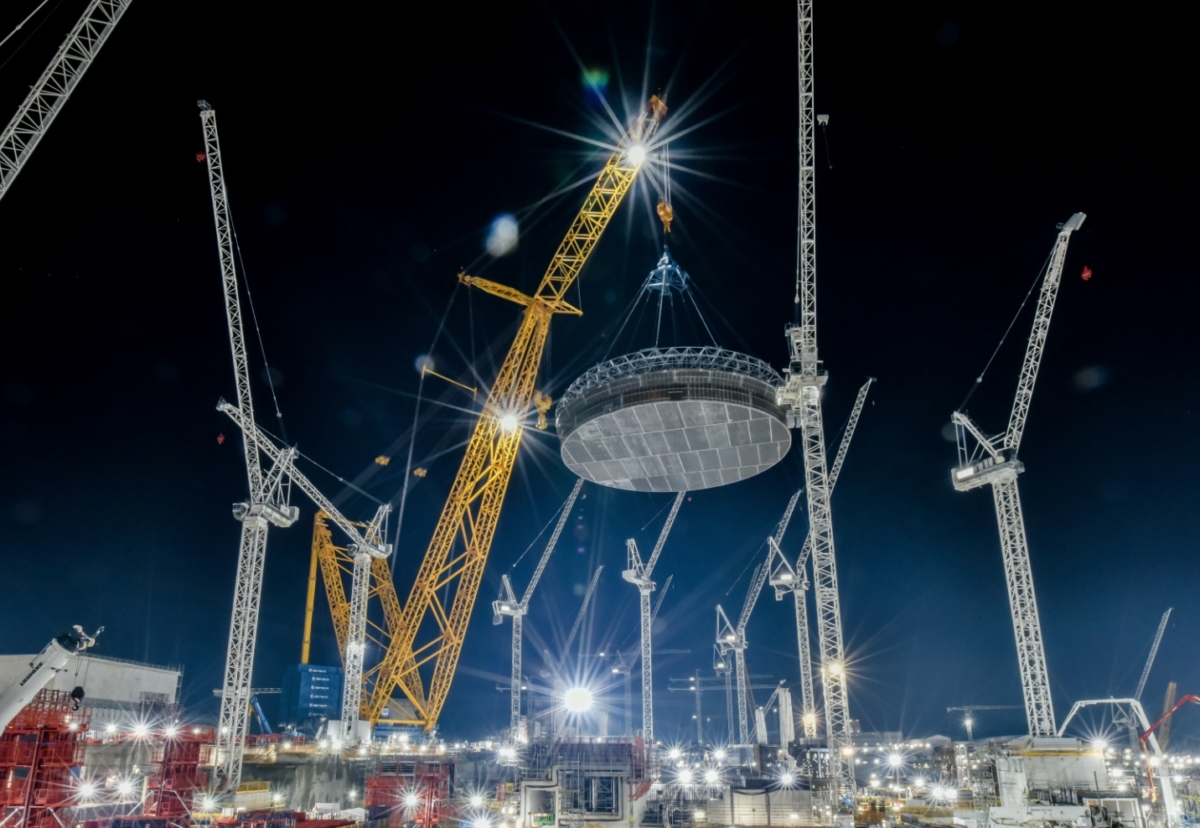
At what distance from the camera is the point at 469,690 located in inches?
5935

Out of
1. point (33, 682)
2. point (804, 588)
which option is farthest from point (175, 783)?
point (804, 588)

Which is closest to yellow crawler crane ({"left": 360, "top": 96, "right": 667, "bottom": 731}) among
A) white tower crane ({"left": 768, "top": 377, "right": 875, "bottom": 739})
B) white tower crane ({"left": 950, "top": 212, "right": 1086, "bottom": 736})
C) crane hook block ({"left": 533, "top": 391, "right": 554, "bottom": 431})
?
crane hook block ({"left": 533, "top": 391, "right": 554, "bottom": 431})

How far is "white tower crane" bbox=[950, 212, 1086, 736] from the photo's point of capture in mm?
67631

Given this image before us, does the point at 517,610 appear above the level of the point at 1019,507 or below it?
below

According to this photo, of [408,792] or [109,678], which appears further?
[109,678]

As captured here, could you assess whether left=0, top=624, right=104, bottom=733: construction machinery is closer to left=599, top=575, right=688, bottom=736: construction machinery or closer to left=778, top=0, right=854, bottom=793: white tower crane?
left=778, top=0, right=854, bottom=793: white tower crane

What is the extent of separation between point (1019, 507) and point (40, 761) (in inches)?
2912

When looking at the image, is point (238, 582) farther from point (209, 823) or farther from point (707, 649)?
point (707, 649)

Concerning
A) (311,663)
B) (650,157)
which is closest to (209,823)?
(650,157)

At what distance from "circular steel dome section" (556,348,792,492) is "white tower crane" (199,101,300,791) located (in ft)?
88.1

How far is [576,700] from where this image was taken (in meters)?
105

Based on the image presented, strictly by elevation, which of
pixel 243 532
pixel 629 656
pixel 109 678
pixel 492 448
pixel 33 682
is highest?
pixel 492 448

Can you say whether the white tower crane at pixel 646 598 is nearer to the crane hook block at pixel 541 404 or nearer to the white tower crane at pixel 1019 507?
the crane hook block at pixel 541 404

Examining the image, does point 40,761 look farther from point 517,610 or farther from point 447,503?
point 517,610
